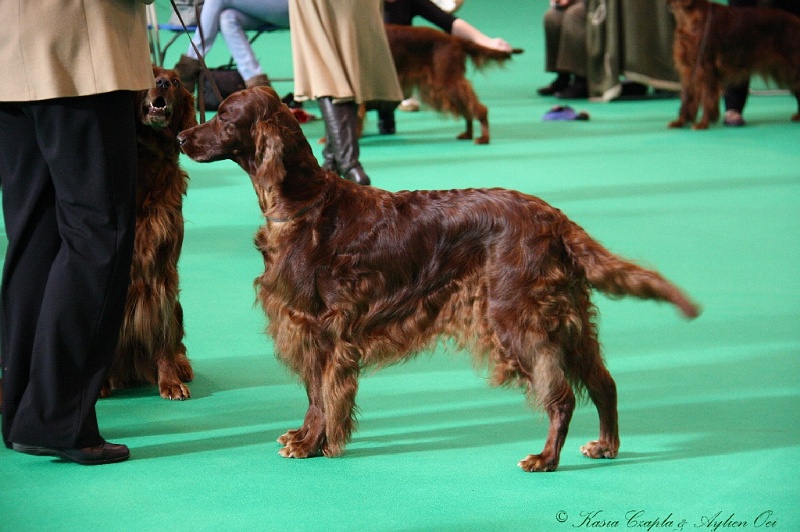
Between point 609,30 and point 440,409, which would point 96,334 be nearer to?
point 440,409

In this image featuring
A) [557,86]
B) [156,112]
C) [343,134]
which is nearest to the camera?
[156,112]

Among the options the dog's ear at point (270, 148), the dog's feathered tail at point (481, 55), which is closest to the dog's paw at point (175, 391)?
the dog's ear at point (270, 148)

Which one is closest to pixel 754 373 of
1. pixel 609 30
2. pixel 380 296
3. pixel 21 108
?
pixel 380 296

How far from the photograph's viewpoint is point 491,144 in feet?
26.5

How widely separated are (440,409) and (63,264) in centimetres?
116

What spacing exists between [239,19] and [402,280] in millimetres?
4787

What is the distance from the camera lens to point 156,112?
3098mm

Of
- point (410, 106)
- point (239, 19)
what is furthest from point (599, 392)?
point (410, 106)

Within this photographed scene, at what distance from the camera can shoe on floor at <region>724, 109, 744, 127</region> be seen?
8672 millimetres

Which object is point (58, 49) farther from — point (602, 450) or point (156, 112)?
point (602, 450)

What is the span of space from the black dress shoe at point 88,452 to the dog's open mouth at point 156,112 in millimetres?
943

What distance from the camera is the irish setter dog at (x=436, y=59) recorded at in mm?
8289

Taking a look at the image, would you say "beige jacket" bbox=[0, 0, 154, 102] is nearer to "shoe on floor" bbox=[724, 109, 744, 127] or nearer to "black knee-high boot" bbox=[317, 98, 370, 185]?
"black knee-high boot" bbox=[317, 98, 370, 185]

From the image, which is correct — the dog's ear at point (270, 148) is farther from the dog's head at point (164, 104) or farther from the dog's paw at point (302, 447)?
the dog's paw at point (302, 447)
